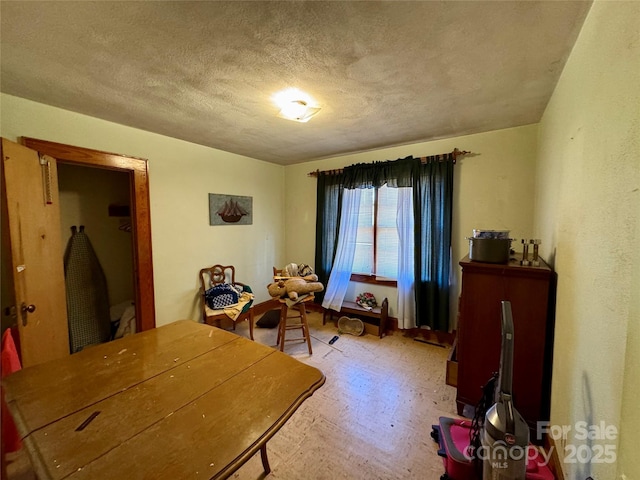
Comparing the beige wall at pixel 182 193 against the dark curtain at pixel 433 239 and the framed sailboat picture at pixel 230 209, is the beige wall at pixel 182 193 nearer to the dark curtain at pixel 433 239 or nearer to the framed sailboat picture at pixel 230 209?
the framed sailboat picture at pixel 230 209

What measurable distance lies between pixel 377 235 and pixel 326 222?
0.78m

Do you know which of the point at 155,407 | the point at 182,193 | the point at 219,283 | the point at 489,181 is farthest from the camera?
the point at 219,283

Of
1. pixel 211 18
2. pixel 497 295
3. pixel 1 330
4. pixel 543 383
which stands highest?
pixel 211 18

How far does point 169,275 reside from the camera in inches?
109

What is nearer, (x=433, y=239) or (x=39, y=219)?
(x=39, y=219)

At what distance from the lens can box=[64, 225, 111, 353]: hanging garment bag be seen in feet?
8.63

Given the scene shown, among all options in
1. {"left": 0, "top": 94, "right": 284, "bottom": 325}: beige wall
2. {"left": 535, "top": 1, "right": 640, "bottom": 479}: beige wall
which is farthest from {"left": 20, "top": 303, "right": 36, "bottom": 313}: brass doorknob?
{"left": 535, "top": 1, "right": 640, "bottom": 479}: beige wall

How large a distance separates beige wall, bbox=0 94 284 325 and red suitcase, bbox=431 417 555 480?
9.08ft

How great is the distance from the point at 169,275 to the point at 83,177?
5.15ft

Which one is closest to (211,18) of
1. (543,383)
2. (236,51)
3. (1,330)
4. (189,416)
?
(236,51)

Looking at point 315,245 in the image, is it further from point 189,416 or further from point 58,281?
point 189,416

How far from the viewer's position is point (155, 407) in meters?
0.93

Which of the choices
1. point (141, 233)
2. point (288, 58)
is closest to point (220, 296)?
point (141, 233)

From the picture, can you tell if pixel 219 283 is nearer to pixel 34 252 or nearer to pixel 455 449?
pixel 34 252
